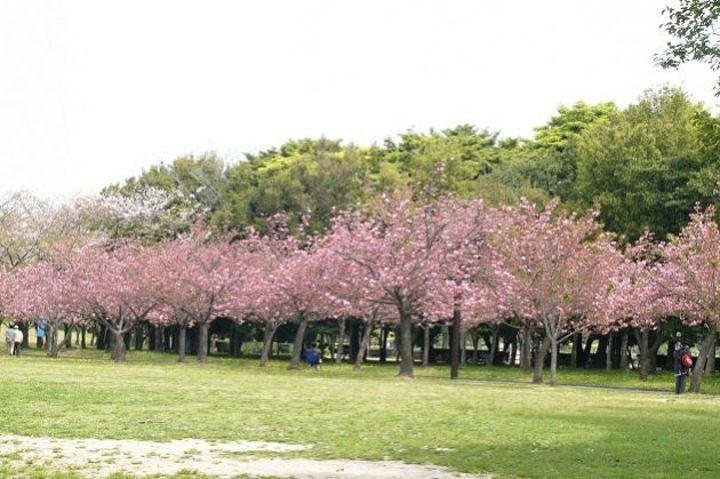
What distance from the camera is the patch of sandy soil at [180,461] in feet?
40.9

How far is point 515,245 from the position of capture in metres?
41.4

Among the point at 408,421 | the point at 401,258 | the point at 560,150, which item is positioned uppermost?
the point at 560,150

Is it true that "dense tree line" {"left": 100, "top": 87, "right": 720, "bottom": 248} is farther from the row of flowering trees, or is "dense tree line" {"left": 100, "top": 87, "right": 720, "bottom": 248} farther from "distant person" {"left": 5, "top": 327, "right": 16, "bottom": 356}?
"distant person" {"left": 5, "top": 327, "right": 16, "bottom": 356}

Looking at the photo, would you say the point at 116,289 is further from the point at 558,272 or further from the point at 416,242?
the point at 558,272

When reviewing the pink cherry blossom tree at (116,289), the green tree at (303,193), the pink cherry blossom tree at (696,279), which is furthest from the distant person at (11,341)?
the pink cherry blossom tree at (696,279)

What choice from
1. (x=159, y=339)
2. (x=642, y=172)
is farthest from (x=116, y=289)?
(x=642, y=172)

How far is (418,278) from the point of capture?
42594 millimetres

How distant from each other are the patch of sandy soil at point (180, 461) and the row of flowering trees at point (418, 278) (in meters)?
25.1

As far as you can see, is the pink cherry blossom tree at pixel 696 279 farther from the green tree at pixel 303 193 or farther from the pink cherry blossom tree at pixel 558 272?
the green tree at pixel 303 193

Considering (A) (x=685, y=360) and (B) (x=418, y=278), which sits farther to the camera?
(B) (x=418, y=278)

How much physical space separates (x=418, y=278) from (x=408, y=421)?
22429 millimetres

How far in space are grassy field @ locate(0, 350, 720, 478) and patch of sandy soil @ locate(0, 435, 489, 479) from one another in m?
0.62

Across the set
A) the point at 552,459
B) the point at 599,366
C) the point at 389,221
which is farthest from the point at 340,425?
the point at 599,366

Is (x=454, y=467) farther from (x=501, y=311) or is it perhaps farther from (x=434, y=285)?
(x=501, y=311)
